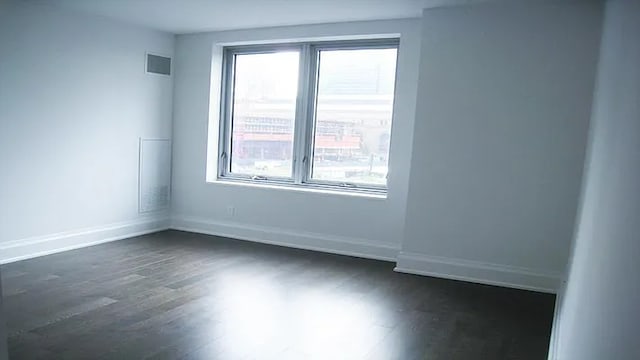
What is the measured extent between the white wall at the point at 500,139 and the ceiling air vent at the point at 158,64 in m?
3.21

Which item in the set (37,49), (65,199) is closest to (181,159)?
(65,199)

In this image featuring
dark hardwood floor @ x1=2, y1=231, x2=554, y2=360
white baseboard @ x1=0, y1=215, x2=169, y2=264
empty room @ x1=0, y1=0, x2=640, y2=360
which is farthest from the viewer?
white baseboard @ x1=0, y1=215, x2=169, y2=264

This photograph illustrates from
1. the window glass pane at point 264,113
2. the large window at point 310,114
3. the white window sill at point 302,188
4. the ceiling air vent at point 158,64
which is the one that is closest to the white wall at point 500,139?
the white window sill at point 302,188

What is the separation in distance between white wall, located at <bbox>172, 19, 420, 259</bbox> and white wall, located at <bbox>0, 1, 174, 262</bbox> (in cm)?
39

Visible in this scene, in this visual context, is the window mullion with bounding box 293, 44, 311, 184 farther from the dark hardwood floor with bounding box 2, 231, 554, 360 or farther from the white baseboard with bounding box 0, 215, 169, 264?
the white baseboard with bounding box 0, 215, 169, 264

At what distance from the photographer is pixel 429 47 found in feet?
14.4

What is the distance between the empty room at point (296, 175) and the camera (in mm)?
3145

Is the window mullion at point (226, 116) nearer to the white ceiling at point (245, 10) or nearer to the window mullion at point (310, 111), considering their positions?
the white ceiling at point (245, 10)

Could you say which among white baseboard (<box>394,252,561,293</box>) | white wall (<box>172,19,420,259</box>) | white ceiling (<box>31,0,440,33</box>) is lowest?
white baseboard (<box>394,252,561,293</box>)

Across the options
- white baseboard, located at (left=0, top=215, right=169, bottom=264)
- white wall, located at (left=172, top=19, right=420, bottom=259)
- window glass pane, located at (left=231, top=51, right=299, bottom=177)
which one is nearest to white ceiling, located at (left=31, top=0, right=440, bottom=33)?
white wall, located at (left=172, top=19, right=420, bottom=259)

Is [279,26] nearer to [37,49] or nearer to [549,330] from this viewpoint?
[37,49]

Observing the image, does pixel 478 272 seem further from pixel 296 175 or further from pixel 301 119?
pixel 301 119

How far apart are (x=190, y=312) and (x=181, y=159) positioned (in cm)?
318

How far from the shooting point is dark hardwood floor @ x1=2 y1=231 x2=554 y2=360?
2777 mm
